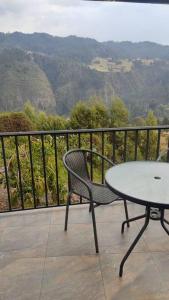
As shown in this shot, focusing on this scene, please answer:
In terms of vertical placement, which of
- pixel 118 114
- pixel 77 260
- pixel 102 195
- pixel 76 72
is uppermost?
pixel 76 72

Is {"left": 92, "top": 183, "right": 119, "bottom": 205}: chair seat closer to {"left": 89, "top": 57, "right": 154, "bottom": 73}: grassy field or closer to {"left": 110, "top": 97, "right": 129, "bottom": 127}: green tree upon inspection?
{"left": 110, "top": 97, "right": 129, "bottom": 127}: green tree

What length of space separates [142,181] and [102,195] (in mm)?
432

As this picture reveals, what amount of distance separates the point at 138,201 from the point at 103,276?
25.5 inches

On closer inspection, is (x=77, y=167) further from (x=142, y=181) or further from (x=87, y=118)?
(x=87, y=118)

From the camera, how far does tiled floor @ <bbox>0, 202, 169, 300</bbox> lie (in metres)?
1.71

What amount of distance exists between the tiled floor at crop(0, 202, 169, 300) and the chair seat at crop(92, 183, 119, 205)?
1.24ft

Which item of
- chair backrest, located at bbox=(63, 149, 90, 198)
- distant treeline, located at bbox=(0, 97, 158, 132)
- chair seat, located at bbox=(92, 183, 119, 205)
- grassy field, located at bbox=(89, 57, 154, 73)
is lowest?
distant treeline, located at bbox=(0, 97, 158, 132)

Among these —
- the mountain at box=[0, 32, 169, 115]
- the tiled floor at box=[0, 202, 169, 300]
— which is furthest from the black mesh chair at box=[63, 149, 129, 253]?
the mountain at box=[0, 32, 169, 115]

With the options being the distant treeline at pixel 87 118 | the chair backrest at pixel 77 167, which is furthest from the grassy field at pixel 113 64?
the chair backrest at pixel 77 167

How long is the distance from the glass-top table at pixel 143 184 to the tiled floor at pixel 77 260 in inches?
Result: 5.7

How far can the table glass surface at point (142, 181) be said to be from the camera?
1.70 meters

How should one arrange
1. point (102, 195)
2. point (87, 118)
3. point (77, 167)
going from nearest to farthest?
1. point (102, 195)
2. point (77, 167)
3. point (87, 118)

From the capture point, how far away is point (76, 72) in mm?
33969

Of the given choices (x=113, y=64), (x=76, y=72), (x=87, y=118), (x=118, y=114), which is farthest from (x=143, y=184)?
(x=113, y=64)
